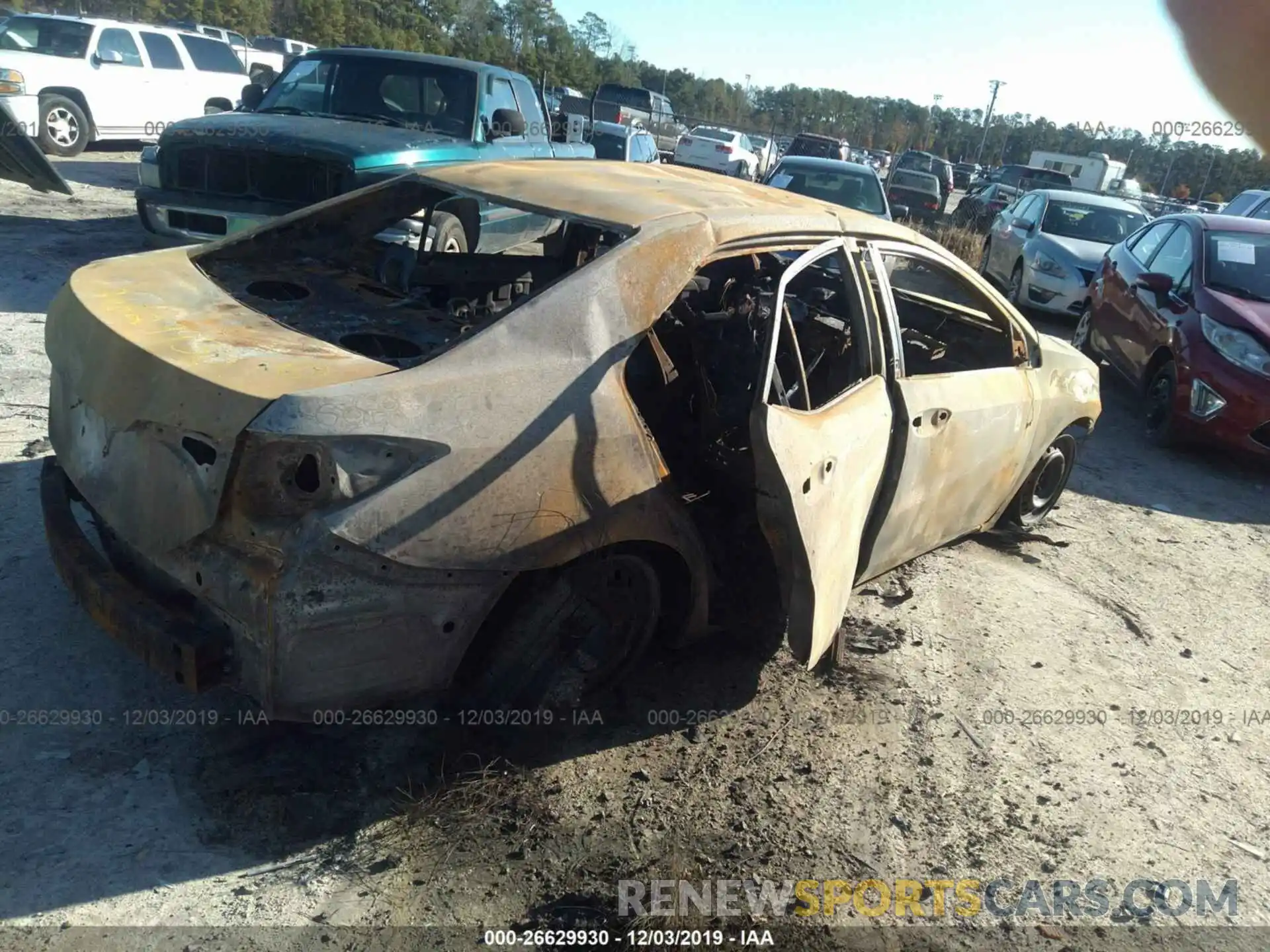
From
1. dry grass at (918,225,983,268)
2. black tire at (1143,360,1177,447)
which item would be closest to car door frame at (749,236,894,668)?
black tire at (1143,360,1177,447)

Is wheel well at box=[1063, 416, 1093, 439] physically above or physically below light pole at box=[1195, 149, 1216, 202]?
below

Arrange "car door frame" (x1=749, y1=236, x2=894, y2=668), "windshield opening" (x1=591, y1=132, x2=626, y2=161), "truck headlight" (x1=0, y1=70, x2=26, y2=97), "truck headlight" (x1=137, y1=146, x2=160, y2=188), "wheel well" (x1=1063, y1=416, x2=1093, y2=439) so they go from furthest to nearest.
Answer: "windshield opening" (x1=591, y1=132, x2=626, y2=161) < "truck headlight" (x1=0, y1=70, x2=26, y2=97) < "truck headlight" (x1=137, y1=146, x2=160, y2=188) < "wheel well" (x1=1063, y1=416, x2=1093, y2=439) < "car door frame" (x1=749, y1=236, x2=894, y2=668)

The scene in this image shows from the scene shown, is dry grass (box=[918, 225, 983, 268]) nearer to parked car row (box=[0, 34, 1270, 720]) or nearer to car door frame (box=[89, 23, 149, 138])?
parked car row (box=[0, 34, 1270, 720])

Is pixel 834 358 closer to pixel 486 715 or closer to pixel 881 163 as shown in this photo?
pixel 486 715

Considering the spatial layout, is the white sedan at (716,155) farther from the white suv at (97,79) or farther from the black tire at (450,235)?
the black tire at (450,235)

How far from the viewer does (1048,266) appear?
10633 millimetres

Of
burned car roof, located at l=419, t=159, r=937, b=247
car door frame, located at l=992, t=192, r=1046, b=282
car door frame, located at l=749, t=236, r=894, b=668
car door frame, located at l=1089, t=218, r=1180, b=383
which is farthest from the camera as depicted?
car door frame, located at l=992, t=192, r=1046, b=282

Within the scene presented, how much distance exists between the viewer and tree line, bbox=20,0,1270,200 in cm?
3322

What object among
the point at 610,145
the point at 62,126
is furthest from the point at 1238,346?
the point at 62,126

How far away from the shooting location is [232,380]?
2393 millimetres

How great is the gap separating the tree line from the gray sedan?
1468 millimetres

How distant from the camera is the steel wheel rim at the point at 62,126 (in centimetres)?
1324

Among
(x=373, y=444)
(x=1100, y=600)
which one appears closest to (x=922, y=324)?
(x=1100, y=600)

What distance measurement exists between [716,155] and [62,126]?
15.9m
